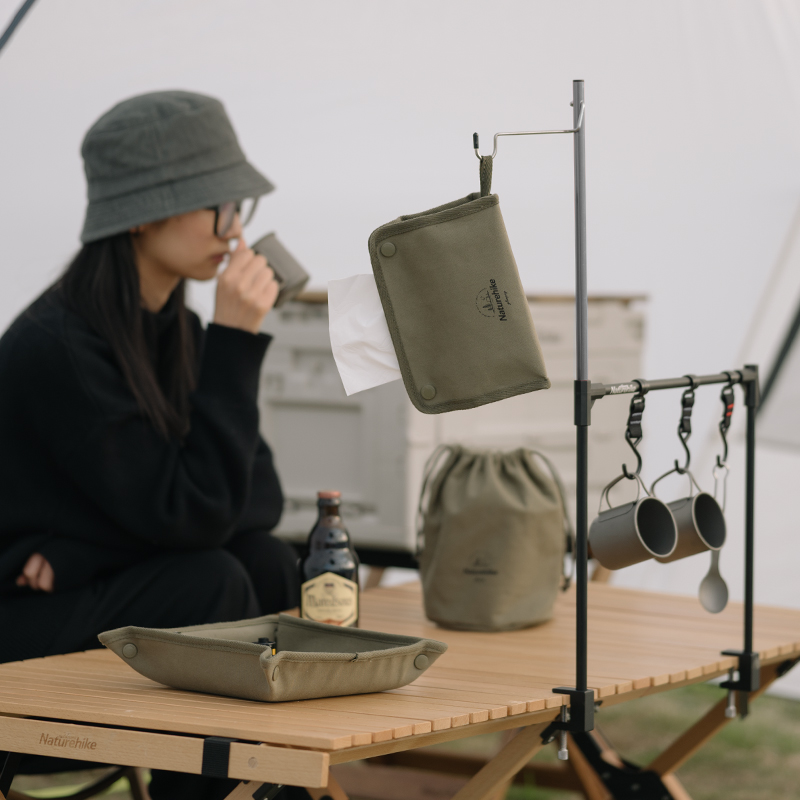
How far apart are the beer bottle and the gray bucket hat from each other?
1.85 feet

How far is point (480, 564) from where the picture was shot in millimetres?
1600

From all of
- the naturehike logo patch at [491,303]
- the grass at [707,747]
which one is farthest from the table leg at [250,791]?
the grass at [707,747]

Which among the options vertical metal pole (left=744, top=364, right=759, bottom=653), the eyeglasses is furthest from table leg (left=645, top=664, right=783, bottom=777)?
the eyeglasses

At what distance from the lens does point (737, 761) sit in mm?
2508

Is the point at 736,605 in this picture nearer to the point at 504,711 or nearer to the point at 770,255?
the point at 504,711

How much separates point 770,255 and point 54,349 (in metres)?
1.89

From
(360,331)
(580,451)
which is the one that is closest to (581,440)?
(580,451)

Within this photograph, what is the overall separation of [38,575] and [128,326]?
0.40 meters

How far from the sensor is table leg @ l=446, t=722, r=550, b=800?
1.17 metres

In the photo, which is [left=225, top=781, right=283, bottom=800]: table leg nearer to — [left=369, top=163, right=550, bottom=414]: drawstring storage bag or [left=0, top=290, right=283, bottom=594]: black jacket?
[left=369, top=163, right=550, bottom=414]: drawstring storage bag

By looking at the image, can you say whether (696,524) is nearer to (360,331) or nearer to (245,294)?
(360,331)

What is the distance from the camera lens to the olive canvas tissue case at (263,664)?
1.08 m

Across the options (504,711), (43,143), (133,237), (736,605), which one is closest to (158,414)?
(133,237)

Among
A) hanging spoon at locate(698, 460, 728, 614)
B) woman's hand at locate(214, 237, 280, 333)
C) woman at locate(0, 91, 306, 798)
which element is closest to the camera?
hanging spoon at locate(698, 460, 728, 614)
